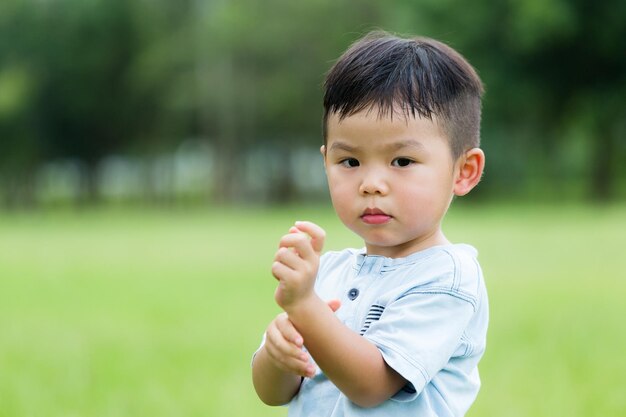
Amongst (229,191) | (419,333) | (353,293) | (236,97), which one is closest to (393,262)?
(353,293)

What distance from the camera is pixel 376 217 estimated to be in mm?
2322

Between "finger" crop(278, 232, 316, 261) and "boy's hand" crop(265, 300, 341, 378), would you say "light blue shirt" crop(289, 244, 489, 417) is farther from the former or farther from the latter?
"finger" crop(278, 232, 316, 261)

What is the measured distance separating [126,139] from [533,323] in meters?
38.3

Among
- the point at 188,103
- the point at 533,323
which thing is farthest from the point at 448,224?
the point at 188,103

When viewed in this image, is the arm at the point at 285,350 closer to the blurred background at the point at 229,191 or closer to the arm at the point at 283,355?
the arm at the point at 283,355

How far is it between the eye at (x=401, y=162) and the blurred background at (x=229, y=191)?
2.37 m

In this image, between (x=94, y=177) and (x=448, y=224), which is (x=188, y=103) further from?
(x=448, y=224)

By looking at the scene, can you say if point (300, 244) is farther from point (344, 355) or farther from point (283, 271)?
point (344, 355)

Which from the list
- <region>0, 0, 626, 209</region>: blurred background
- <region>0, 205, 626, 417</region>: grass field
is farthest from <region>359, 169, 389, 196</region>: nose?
<region>0, 0, 626, 209</region>: blurred background

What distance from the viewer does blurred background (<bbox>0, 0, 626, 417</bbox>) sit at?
548 centimetres

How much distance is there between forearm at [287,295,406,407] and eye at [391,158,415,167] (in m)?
0.39

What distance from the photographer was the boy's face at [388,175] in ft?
7.55

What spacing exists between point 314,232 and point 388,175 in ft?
0.96

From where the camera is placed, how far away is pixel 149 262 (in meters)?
12.3
